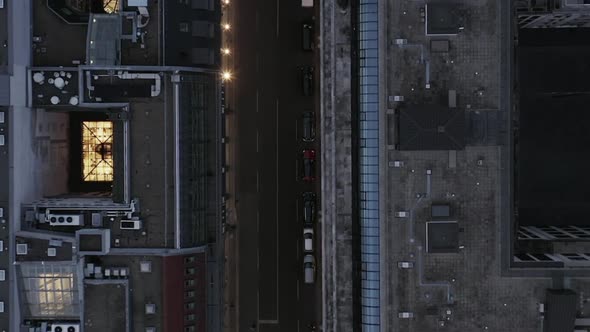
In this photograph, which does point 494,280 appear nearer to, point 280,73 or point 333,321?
point 333,321

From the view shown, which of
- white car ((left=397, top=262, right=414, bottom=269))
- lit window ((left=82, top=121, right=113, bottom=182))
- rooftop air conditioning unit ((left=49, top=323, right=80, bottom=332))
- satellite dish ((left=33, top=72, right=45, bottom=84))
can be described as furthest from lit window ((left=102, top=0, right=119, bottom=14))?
white car ((left=397, top=262, right=414, bottom=269))

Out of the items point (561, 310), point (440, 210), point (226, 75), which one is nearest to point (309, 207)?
point (440, 210)

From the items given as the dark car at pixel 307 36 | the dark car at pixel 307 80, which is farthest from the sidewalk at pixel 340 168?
the dark car at pixel 307 80

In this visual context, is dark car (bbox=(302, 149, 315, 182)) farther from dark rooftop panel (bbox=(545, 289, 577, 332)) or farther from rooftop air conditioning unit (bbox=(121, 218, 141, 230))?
dark rooftop panel (bbox=(545, 289, 577, 332))

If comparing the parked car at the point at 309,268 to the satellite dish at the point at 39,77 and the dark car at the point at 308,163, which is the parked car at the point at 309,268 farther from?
the satellite dish at the point at 39,77

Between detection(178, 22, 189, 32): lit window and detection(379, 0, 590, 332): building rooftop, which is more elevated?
detection(178, 22, 189, 32): lit window

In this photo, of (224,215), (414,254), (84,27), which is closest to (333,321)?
(414,254)
